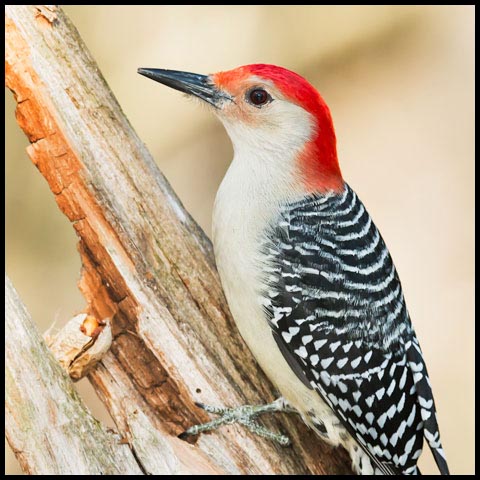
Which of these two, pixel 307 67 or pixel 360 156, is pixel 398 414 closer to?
pixel 360 156

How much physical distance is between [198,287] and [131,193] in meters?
0.62

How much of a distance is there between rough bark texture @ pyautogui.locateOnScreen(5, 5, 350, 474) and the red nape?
79 cm

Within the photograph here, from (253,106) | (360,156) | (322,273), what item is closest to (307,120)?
(253,106)

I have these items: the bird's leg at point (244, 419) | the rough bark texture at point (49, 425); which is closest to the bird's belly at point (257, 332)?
the bird's leg at point (244, 419)

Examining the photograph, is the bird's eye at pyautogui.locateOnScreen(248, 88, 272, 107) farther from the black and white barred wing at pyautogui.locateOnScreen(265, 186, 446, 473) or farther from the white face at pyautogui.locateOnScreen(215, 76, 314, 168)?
the black and white barred wing at pyautogui.locateOnScreen(265, 186, 446, 473)

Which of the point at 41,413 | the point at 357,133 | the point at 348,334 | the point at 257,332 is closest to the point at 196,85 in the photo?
the point at 257,332

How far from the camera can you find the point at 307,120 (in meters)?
4.12

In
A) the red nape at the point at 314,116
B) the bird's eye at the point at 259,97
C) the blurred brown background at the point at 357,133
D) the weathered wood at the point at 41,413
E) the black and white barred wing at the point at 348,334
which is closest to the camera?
the weathered wood at the point at 41,413

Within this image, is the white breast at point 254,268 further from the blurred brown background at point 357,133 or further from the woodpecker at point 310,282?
the blurred brown background at point 357,133

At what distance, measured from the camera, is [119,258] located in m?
3.90

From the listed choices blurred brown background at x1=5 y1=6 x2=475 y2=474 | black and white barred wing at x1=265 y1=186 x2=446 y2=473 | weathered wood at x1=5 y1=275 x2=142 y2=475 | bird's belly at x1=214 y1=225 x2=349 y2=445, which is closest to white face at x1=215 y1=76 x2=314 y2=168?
black and white barred wing at x1=265 y1=186 x2=446 y2=473

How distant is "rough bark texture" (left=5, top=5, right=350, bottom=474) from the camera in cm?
386

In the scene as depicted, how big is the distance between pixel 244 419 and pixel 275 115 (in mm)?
1647

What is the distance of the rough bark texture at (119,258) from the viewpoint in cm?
386
